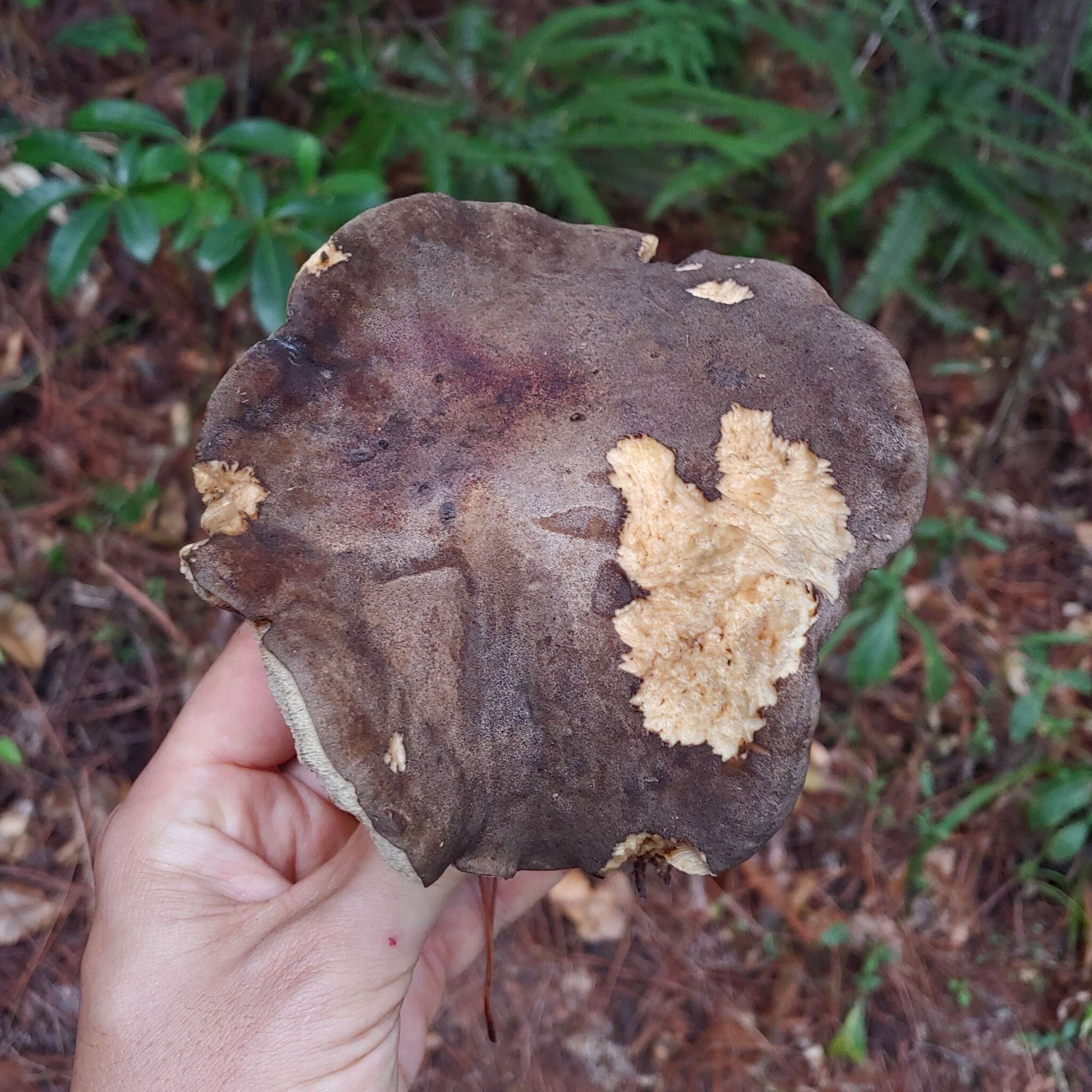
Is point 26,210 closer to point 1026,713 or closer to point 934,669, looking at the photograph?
point 934,669

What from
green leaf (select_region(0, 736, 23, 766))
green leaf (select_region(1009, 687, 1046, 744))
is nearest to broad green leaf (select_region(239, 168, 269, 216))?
green leaf (select_region(0, 736, 23, 766))

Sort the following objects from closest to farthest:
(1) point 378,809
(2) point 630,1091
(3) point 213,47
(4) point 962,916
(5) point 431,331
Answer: (1) point 378,809
(5) point 431,331
(2) point 630,1091
(4) point 962,916
(3) point 213,47

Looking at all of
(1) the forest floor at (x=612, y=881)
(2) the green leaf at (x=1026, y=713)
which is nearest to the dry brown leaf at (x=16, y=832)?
(1) the forest floor at (x=612, y=881)

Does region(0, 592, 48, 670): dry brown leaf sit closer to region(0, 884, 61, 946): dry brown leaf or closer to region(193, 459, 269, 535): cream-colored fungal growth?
region(0, 884, 61, 946): dry brown leaf

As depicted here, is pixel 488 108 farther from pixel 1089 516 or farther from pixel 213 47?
pixel 1089 516

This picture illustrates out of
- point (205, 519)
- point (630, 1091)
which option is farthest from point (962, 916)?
point (205, 519)

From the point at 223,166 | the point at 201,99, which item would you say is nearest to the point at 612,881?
the point at 223,166

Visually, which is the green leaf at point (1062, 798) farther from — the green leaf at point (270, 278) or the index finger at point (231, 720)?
the green leaf at point (270, 278)
